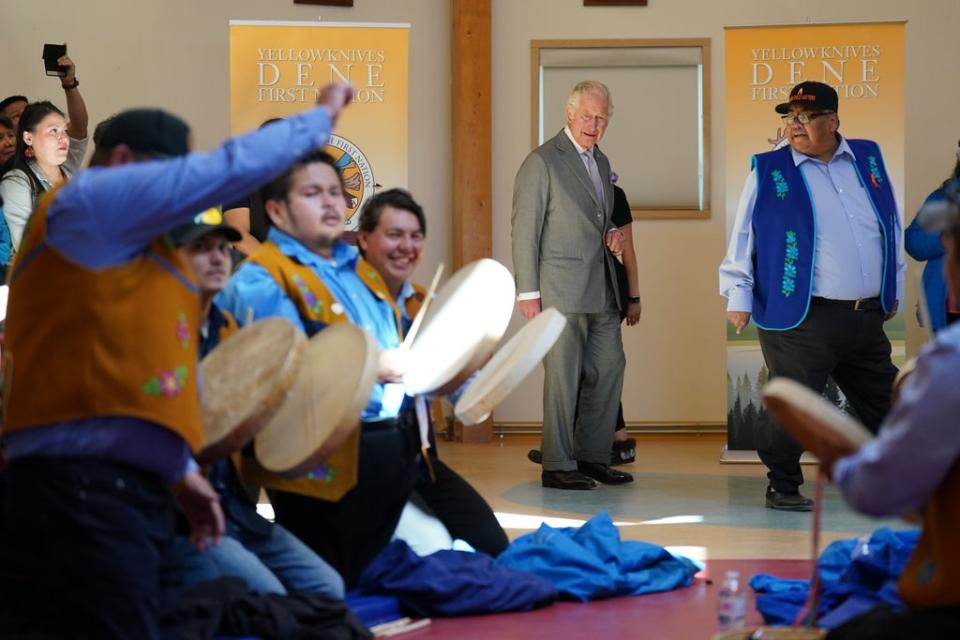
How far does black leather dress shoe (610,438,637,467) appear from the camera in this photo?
24.2 ft

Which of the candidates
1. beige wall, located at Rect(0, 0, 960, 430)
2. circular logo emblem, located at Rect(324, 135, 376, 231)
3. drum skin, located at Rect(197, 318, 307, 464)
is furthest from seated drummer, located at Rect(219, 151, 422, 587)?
beige wall, located at Rect(0, 0, 960, 430)

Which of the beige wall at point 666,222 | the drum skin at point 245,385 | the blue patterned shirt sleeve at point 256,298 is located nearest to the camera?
the drum skin at point 245,385

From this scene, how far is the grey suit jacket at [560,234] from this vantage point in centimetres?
654

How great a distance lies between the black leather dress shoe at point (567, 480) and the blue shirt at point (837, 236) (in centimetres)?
113

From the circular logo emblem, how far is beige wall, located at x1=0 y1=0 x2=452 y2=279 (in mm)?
614

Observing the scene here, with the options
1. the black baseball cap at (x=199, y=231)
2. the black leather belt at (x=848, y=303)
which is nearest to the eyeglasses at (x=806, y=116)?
the black leather belt at (x=848, y=303)

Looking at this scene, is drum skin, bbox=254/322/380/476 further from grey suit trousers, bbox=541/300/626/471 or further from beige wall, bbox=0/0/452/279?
beige wall, bbox=0/0/452/279

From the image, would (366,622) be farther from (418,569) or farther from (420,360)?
(420,360)

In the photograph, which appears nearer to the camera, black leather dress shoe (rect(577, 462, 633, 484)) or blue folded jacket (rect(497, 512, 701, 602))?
blue folded jacket (rect(497, 512, 701, 602))

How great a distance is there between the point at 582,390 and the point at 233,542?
3265 mm

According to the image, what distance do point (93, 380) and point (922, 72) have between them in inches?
264

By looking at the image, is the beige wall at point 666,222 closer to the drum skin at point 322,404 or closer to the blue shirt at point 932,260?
the blue shirt at point 932,260

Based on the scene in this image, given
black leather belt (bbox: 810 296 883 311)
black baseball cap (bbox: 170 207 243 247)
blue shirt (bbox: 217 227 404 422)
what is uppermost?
black baseball cap (bbox: 170 207 243 247)

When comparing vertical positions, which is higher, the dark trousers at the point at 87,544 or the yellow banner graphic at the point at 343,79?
the yellow banner graphic at the point at 343,79
